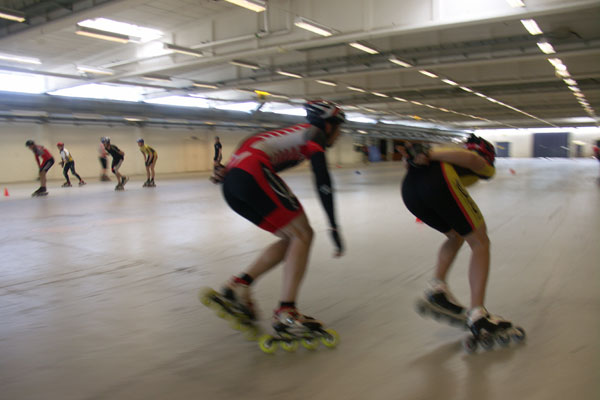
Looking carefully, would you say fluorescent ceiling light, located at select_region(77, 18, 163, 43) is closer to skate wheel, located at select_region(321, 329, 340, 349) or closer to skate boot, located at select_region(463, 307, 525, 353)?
skate wheel, located at select_region(321, 329, 340, 349)

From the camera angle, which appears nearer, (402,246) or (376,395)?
(376,395)

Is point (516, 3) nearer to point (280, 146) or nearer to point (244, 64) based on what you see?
point (280, 146)

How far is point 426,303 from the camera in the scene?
2.82 m

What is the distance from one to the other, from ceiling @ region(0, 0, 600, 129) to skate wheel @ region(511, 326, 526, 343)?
903 centimetres

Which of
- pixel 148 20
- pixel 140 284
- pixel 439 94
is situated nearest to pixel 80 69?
pixel 148 20

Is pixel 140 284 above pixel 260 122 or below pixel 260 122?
below

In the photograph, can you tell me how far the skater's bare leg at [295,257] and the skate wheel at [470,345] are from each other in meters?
1.03

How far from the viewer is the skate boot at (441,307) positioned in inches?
110

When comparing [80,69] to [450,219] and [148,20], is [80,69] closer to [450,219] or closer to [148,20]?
[148,20]

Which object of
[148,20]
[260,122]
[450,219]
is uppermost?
[148,20]

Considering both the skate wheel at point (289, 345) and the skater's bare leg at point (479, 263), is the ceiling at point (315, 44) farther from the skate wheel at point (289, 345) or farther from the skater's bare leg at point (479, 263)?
the skate wheel at point (289, 345)

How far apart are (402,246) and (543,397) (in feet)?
10.9

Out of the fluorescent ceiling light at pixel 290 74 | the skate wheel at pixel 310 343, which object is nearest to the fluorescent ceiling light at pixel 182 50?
the fluorescent ceiling light at pixel 290 74

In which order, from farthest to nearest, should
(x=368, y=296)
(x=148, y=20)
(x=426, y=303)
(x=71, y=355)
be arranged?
(x=148, y=20) → (x=368, y=296) → (x=426, y=303) → (x=71, y=355)
